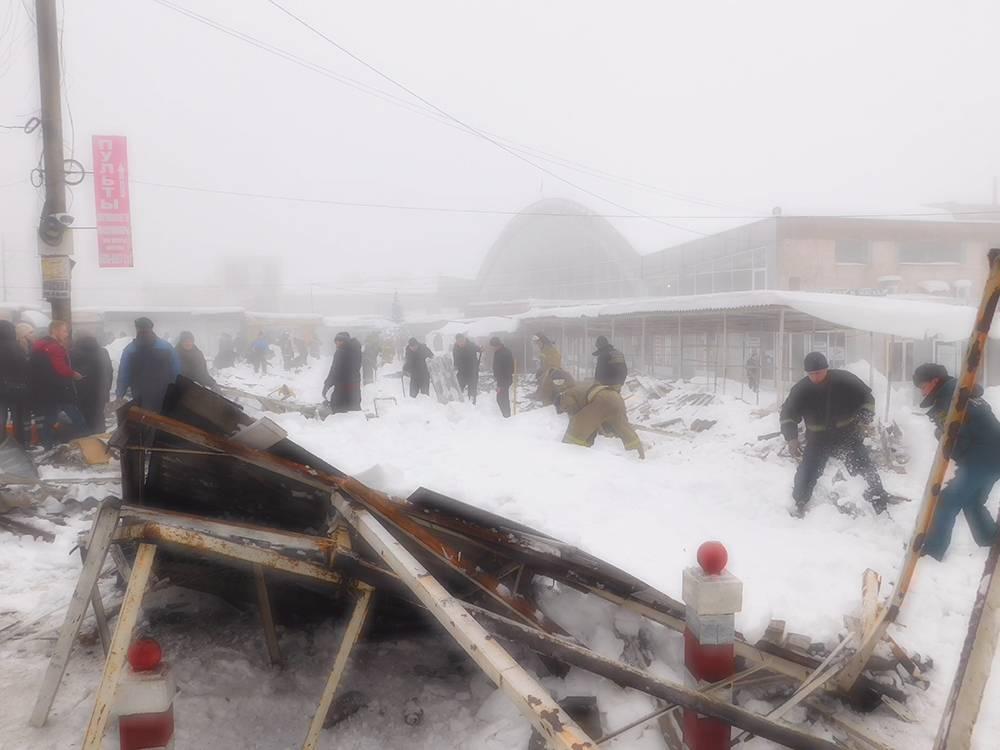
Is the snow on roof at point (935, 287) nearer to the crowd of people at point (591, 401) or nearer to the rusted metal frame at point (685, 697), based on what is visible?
the crowd of people at point (591, 401)

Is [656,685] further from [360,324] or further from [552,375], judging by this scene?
[360,324]

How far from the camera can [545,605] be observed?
380 cm

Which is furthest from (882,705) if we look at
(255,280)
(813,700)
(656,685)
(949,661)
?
(255,280)

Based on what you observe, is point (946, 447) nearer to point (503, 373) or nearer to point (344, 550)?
point (344, 550)

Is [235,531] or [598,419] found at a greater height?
[235,531]

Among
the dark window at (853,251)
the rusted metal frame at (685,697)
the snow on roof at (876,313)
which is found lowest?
the rusted metal frame at (685,697)

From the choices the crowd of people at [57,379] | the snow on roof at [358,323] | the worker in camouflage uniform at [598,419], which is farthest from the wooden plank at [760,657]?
the snow on roof at [358,323]

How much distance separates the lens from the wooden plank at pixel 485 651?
168cm

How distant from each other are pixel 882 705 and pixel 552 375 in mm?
11241

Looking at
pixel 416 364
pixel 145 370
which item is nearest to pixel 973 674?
pixel 145 370

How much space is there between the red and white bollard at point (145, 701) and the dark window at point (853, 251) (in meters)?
28.6

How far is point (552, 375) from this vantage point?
46.6 feet

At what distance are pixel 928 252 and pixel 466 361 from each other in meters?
22.4

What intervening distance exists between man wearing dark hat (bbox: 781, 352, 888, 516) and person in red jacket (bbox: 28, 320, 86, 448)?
831 cm
